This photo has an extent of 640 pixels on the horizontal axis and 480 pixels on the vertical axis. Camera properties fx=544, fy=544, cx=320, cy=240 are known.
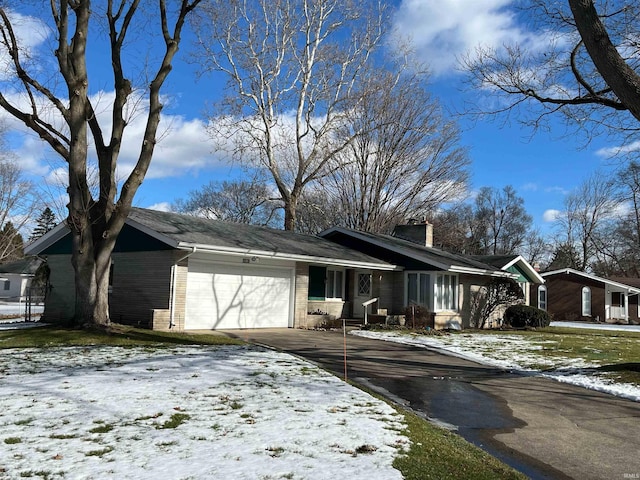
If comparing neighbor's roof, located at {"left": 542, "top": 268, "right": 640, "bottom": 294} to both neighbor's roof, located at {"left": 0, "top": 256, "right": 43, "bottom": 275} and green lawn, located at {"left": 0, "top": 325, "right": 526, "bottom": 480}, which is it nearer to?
green lawn, located at {"left": 0, "top": 325, "right": 526, "bottom": 480}

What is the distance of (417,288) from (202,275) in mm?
9960

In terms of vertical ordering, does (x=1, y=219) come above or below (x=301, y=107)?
below

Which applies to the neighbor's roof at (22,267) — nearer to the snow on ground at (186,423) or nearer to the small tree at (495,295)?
the small tree at (495,295)

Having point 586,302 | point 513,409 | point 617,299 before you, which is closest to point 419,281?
point 513,409

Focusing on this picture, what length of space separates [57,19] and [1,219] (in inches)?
1209

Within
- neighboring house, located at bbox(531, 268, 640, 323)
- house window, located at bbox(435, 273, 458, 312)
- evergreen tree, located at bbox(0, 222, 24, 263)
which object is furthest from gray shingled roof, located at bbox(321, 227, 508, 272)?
evergreen tree, located at bbox(0, 222, 24, 263)

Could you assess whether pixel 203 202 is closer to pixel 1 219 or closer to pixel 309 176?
pixel 1 219

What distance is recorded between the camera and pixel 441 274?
23.2m

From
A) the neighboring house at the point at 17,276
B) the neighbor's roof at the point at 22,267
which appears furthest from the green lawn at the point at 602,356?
the neighboring house at the point at 17,276

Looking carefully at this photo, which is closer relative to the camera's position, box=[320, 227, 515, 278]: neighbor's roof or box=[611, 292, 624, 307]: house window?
box=[320, 227, 515, 278]: neighbor's roof

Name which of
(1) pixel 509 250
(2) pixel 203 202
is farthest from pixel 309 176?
(1) pixel 509 250

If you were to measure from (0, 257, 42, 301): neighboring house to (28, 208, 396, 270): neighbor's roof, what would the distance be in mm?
34823

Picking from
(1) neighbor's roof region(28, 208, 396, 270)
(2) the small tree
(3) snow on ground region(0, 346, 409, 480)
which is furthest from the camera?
(2) the small tree

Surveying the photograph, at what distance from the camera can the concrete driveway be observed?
5.82 metres
